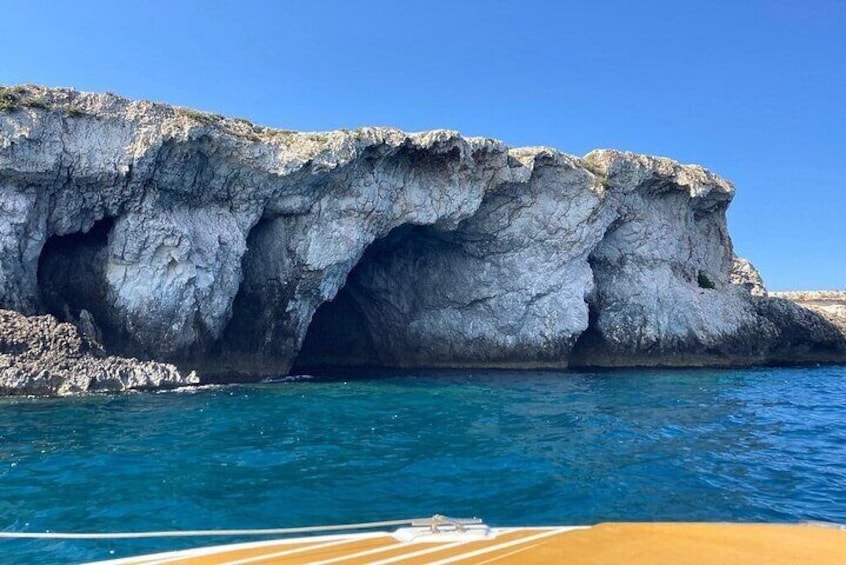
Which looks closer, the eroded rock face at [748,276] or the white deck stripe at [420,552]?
the white deck stripe at [420,552]

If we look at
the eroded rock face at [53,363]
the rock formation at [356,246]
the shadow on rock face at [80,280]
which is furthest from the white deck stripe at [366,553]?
the rock formation at [356,246]

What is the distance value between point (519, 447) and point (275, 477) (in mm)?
4831

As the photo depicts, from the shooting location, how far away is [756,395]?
2077 centimetres

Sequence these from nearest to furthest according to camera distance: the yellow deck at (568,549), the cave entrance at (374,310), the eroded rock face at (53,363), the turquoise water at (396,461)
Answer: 1. the yellow deck at (568,549)
2. the turquoise water at (396,461)
3. the eroded rock face at (53,363)
4. the cave entrance at (374,310)

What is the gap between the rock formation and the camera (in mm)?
20781

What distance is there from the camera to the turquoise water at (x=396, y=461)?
8438 mm

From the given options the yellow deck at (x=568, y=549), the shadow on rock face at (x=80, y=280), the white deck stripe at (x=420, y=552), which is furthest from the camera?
the shadow on rock face at (x=80, y=280)

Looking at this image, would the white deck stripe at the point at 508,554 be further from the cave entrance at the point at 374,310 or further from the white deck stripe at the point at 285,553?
the cave entrance at the point at 374,310

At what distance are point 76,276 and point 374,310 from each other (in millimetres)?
14187

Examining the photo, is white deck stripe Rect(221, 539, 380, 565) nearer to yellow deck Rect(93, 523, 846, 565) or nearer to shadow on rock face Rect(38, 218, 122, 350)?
yellow deck Rect(93, 523, 846, 565)

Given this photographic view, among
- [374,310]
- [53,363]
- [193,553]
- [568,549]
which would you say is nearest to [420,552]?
[568,549]

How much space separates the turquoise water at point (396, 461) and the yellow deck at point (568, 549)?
281 cm

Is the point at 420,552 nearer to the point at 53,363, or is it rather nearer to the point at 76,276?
the point at 53,363

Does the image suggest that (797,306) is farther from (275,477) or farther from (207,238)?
(275,477)
